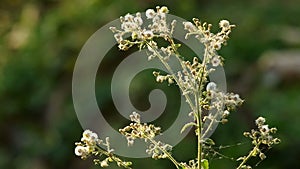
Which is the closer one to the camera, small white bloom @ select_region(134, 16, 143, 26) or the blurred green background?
small white bloom @ select_region(134, 16, 143, 26)

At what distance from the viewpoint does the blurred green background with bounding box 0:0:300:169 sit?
4.38 metres

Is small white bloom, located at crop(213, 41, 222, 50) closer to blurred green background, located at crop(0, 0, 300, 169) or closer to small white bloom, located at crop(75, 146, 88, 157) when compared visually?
small white bloom, located at crop(75, 146, 88, 157)

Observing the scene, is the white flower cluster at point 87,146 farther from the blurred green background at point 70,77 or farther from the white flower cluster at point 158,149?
the blurred green background at point 70,77

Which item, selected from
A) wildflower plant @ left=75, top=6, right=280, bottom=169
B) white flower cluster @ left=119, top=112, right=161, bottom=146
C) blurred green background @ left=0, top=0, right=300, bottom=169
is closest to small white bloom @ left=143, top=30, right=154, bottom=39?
wildflower plant @ left=75, top=6, right=280, bottom=169

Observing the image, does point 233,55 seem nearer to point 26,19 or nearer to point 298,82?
point 298,82

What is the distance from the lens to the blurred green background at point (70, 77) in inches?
173

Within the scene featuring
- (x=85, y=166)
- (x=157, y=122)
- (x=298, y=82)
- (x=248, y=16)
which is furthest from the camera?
(x=248, y=16)

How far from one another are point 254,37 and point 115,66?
3.82 ft

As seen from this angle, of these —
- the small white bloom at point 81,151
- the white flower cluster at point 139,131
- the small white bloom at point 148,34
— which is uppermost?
the small white bloom at point 148,34

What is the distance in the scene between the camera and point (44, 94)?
5.12 meters

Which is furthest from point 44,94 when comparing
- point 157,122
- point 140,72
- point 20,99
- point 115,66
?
point 157,122

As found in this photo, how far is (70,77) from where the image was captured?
17.3 ft

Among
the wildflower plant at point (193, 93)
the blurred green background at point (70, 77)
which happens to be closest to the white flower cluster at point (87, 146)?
the wildflower plant at point (193, 93)

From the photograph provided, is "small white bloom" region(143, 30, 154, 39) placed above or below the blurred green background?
below
